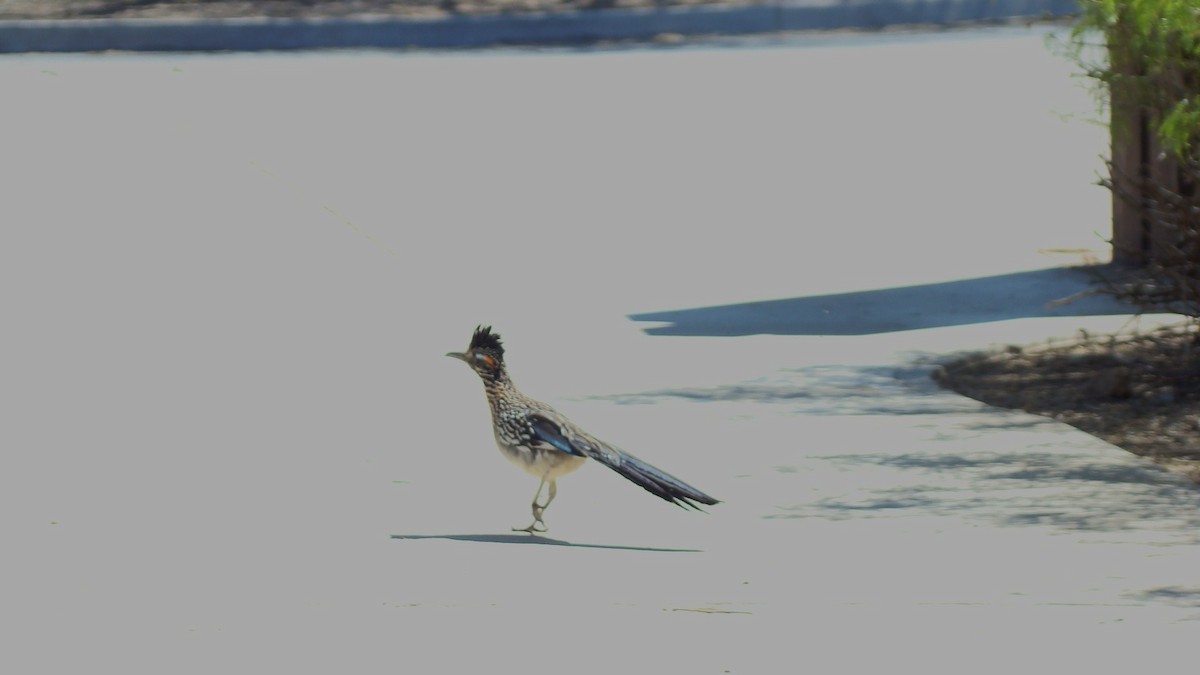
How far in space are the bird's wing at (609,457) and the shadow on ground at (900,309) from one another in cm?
492

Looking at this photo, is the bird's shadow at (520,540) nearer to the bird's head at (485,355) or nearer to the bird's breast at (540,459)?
the bird's breast at (540,459)

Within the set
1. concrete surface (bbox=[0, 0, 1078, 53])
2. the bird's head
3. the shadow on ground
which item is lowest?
the shadow on ground

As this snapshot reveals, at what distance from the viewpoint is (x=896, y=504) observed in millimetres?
7762

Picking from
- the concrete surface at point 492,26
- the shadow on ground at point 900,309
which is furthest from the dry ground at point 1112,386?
the concrete surface at point 492,26

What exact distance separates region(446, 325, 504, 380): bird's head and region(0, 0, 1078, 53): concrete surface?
56.1 feet

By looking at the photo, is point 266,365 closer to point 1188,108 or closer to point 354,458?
point 354,458

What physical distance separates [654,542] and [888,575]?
1.00 metres

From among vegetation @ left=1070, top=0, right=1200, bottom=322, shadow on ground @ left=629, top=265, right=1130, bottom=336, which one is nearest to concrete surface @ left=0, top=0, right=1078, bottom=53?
shadow on ground @ left=629, top=265, right=1130, bottom=336

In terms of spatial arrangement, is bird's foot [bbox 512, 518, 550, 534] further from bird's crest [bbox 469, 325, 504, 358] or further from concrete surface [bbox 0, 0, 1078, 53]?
concrete surface [bbox 0, 0, 1078, 53]

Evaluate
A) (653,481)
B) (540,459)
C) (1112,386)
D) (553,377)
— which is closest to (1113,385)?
(1112,386)

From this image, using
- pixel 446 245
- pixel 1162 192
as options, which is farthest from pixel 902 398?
pixel 446 245

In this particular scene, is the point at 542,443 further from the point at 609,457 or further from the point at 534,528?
the point at 534,528

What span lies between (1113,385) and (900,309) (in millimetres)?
2851

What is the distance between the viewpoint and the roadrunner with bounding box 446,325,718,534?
6738mm
